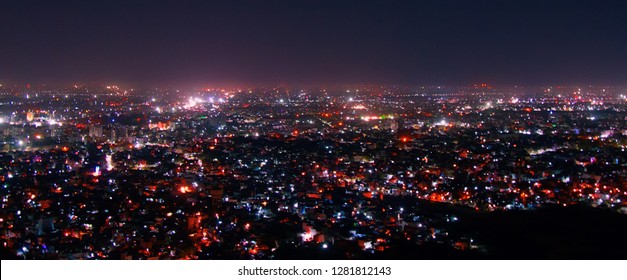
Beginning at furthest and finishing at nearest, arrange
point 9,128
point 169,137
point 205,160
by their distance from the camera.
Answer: point 9,128
point 169,137
point 205,160

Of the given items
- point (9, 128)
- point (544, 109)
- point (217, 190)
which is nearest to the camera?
point (217, 190)

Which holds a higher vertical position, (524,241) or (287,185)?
(524,241)

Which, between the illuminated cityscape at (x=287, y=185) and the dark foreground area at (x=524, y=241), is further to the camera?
the illuminated cityscape at (x=287, y=185)

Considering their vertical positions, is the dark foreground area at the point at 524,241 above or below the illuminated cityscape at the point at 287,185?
above

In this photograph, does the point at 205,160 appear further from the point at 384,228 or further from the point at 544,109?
the point at 544,109

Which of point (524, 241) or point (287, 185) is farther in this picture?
point (287, 185)

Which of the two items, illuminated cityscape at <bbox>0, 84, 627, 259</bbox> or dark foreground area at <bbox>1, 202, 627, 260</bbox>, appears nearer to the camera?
dark foreground area at <bbox>1, 202, 627, 260</bbox>

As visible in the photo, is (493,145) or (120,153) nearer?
(120,153)

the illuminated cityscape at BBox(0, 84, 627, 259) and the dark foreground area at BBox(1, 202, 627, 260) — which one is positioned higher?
the dark foreground area at BBox(1, 202, 627, 260)

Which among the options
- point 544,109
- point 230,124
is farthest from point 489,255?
point 544,109
